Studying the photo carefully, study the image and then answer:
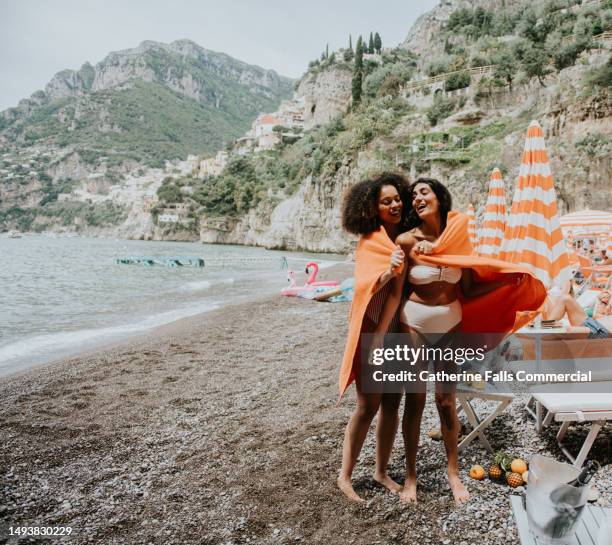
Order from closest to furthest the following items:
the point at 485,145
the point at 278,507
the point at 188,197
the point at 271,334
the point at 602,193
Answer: the point at 278,507 → the point at 271,334 → the point at 602,193 → the point at 485,145 → the point at 188,197

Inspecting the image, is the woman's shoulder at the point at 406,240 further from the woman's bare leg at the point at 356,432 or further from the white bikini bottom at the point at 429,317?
the woman's bare leg at the point at 356,432

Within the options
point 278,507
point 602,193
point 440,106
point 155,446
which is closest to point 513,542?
point 278,507

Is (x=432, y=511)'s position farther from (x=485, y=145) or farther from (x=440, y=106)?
(x=440, y=106)

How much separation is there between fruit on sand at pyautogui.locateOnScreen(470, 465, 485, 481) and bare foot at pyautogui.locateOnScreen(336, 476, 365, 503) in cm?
85

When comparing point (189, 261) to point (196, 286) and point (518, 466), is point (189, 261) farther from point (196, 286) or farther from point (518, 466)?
point (518, 466)

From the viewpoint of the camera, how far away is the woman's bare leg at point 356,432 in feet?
8.31

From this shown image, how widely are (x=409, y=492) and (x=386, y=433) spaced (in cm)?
41

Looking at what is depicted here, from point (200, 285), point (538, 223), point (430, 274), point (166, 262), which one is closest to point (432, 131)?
point (166, 262)

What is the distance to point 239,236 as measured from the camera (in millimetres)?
78500

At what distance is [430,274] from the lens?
2379mm

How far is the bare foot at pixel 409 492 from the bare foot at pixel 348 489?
27 centimetres

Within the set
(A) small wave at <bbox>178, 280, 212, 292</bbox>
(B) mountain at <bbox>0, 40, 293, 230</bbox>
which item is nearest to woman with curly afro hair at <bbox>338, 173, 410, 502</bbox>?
(A) small wave at <bbox>178, 280, 212, 292</bbox>

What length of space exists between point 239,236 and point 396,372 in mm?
77522

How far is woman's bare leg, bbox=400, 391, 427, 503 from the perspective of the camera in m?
2.53
